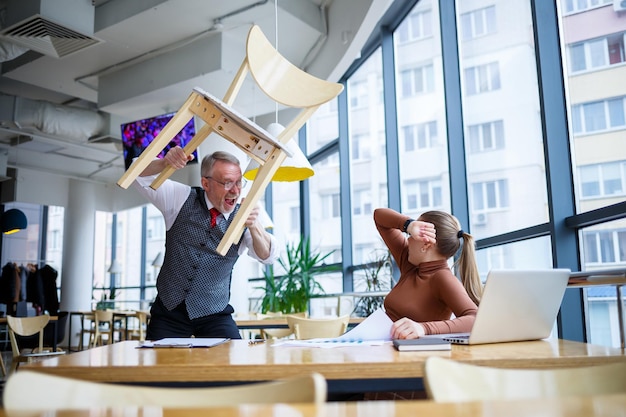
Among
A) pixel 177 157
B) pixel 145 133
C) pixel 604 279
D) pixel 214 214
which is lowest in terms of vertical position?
pixel 604 279

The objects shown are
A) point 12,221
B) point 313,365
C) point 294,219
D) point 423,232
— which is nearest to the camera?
point 313,365

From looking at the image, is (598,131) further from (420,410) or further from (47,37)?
(47,37)

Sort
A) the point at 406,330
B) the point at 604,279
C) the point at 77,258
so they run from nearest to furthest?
the point at 604,279, the point at 406,330, the point at 77,258

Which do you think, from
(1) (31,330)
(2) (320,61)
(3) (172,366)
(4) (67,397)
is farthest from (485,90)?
(1) (31,330)

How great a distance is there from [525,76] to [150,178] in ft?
8.76

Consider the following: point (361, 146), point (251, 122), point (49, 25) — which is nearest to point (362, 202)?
point (361, 146)

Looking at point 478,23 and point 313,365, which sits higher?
point 478,23

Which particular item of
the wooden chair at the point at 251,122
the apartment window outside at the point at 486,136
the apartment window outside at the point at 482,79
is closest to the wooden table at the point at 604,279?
the wooden chair at the point at 251,122

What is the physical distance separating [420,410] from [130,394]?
499 millimetres

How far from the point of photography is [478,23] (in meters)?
4.70

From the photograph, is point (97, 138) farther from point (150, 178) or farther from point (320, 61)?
point (150, 178)

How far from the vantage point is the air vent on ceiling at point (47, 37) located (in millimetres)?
5555

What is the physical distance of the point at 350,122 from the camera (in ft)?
24.6

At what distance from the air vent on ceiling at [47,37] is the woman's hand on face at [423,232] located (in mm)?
4637
